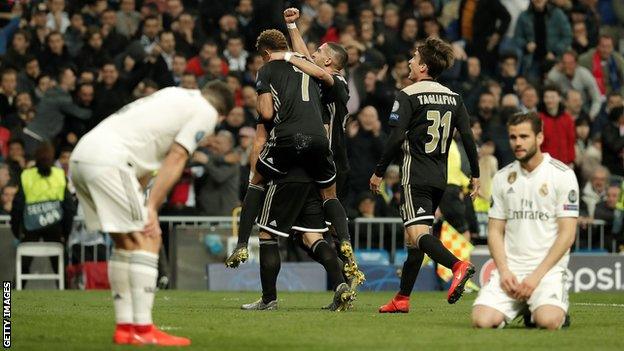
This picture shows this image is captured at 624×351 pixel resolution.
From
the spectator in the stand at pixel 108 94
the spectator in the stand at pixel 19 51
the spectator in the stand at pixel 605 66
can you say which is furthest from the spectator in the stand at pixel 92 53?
the spectator in the stand at pixel 605 66

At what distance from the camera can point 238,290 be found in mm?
20047

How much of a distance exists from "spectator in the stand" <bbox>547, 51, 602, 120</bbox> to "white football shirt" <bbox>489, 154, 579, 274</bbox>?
14476 millimetres

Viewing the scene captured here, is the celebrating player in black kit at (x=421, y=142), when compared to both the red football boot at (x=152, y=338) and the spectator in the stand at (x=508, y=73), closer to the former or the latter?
the red football boot at (x=152, y=338)

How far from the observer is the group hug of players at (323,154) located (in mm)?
13156

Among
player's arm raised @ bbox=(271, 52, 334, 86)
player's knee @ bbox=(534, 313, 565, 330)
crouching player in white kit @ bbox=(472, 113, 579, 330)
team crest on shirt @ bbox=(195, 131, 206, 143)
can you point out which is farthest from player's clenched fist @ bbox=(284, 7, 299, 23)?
team crest on shirt @ bbox=(195, 131, 206, 143)

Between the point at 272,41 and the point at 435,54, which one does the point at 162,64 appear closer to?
the point at 272,41

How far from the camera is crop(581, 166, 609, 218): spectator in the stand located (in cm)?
2289

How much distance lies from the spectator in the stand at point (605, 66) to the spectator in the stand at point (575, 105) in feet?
4.20

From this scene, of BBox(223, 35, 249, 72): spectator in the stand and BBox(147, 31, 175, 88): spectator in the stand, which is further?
BBox(223, 35, 249, 72): spectator in the stand

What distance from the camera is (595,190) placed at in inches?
904

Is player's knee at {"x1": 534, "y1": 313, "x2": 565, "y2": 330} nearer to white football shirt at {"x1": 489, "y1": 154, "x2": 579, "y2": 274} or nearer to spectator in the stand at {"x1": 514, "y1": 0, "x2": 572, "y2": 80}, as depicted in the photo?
white football shirt at {"x1": 489, "y1": 154, "x2": 579, "y2": 274}

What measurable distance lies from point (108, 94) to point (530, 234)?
41.1ft

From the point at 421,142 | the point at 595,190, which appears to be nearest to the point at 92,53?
the point at 595,190

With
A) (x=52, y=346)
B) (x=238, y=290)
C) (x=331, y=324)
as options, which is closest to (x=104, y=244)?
(x=238, y=290)
